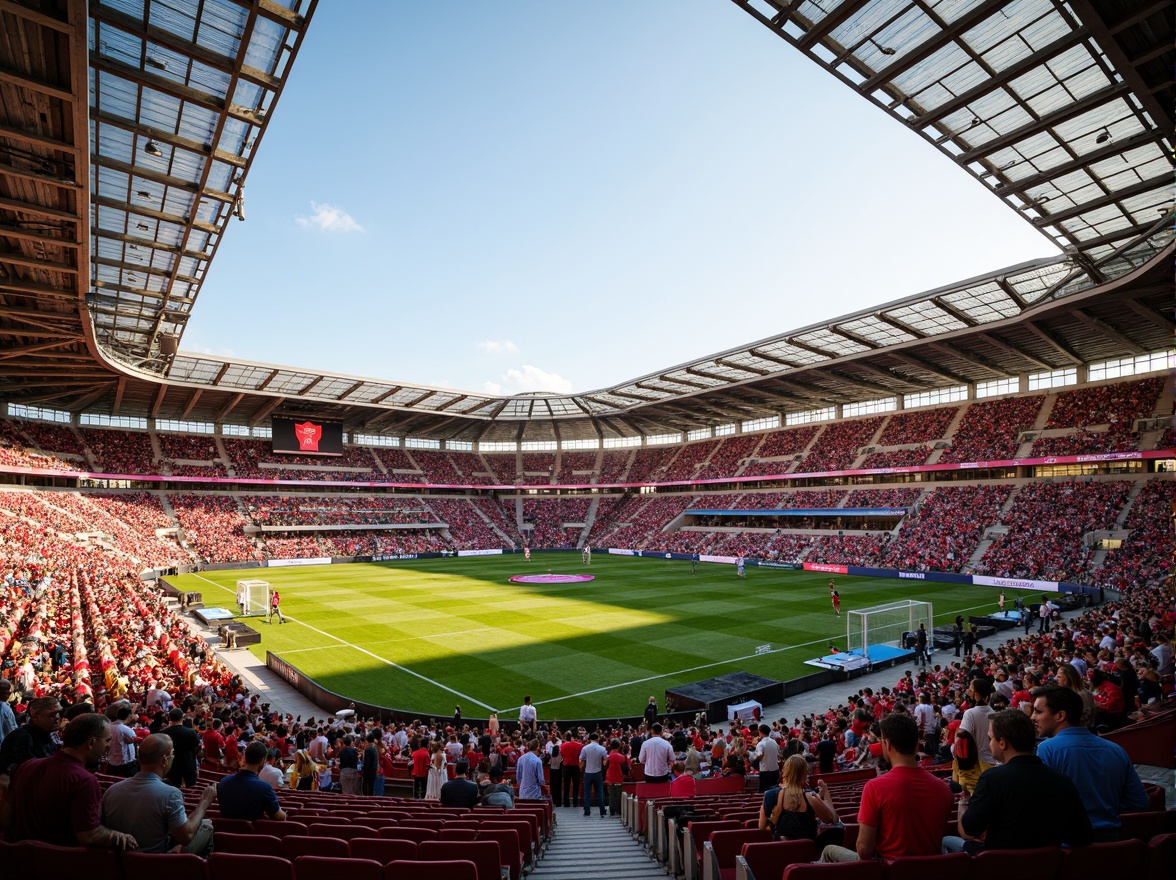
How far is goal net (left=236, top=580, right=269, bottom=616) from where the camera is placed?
33125mm

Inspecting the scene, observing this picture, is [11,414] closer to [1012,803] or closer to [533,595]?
[533,595]

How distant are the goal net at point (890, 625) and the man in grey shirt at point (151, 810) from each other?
2436 cm

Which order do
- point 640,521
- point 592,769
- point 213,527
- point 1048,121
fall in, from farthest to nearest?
point 640,521 → point 213,527 → point 1048,121 → point 592,769

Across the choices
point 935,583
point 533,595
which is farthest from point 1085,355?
point 533,595

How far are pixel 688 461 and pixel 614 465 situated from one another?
459 inches

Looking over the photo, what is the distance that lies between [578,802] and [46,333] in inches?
1352

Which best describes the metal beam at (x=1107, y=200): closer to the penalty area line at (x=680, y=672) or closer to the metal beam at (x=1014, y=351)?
the metal beam at (x=1014, y=351)

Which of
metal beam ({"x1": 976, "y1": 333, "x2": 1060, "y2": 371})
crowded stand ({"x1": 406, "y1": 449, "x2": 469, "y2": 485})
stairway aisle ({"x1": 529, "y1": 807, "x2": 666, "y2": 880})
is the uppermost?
metal beam ({"x1": 976, "y1": 333, "x2": 1060, "y2": 371})

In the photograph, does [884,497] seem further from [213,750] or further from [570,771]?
[213,750]

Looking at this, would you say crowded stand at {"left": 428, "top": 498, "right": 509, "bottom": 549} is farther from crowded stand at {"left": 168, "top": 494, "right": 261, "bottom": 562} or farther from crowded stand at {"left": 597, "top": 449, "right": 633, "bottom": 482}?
crowded stand at {"left": 168, "top": 494, "right": 261, "bottom": 562}

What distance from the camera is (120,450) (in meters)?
56.8

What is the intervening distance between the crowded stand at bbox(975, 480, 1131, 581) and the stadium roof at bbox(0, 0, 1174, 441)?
9694 millimetres

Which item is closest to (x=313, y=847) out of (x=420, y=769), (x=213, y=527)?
(x=420, y=769)

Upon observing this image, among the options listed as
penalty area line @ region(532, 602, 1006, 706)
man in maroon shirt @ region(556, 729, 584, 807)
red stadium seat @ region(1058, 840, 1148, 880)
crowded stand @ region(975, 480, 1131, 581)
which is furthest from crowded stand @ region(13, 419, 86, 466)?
crowded stand @ region(975, 480, 1131, 581)
